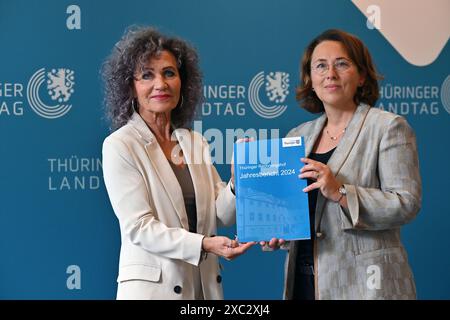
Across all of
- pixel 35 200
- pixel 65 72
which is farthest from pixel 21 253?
pixel 65 72

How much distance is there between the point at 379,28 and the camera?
419 centimetres

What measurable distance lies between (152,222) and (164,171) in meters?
0.19

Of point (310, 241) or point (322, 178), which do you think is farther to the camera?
point (310, 241)

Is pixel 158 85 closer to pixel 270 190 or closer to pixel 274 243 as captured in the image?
pixel 270 190

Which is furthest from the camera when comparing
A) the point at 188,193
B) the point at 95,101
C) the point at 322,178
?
the point at 95,101

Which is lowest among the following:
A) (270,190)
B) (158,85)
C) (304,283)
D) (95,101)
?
(304,283)

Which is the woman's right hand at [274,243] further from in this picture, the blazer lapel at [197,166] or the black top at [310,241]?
the blazer lapel at [197,166]

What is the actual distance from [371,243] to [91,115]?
1.98 meters

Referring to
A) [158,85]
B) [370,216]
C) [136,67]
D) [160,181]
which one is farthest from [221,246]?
[136,67]

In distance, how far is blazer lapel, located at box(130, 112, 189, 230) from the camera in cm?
246

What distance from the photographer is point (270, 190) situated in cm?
248

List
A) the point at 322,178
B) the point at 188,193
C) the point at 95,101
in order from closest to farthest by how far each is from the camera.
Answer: the point at 322,178
the point at 188,193
the point at 95,101

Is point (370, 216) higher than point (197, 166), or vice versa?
point (197, 166)

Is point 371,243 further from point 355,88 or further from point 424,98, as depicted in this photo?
point 424,98
